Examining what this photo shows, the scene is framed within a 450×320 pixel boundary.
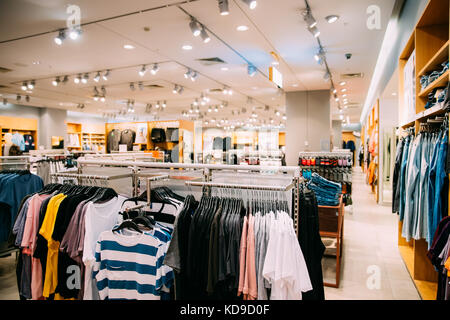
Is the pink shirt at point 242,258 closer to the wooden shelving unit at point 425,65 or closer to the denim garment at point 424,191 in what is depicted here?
the denim garment at point 424,191

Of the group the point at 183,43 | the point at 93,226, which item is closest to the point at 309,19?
the point at 183,43

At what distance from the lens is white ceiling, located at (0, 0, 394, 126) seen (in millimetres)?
3850

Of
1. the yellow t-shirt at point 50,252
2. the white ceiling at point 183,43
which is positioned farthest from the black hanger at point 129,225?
the white ceiling at point 183,43

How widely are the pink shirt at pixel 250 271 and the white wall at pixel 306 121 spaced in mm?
7911

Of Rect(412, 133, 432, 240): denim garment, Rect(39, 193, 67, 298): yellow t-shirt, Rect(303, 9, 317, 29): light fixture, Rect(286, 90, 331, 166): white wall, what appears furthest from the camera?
Rect(286, 90, 331, 166): white wall

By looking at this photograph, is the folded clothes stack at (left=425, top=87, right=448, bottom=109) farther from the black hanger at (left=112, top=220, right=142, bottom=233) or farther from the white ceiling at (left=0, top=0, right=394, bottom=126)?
the black hanger at (left=112, top=220, right=142, bottom=233)

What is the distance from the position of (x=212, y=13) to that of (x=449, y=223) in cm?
356

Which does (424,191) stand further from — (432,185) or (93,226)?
(93,226)

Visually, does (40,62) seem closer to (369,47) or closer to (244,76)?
(244,76)

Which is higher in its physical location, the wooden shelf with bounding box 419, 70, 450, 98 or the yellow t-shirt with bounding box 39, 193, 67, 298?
the wooden shelf with bounding box 419, 70, 450, 98

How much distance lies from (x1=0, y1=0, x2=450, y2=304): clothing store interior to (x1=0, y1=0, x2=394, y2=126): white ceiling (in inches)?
1.3

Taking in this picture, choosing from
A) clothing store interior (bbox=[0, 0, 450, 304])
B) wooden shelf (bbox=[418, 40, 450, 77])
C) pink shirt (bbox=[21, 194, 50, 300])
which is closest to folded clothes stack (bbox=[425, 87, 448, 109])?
clothing store interior (bbox=[0, 0, 450, 304])
